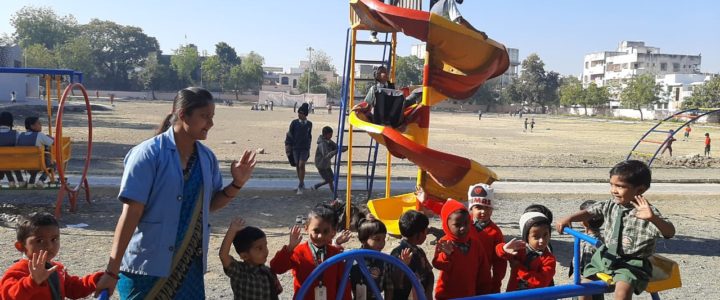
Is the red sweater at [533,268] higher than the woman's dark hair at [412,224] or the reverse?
the reverse

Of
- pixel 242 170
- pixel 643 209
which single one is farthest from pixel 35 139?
pixel 643 209

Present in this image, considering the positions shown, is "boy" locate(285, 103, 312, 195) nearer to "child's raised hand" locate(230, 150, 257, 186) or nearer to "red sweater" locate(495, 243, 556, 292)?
"red sweater" locate(495, 243, 556, 292)

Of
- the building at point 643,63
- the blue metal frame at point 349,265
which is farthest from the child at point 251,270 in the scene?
the building at point 643,63

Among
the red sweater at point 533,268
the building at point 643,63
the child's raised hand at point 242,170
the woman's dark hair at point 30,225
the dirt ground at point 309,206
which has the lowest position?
the dirt ground at point 309,206

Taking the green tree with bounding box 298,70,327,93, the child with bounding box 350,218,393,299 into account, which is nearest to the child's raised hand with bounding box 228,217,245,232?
the child with bounding box 350,218,393,299

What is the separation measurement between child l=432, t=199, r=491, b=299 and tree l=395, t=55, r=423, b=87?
89347 millimetres

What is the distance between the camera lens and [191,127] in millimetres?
2967

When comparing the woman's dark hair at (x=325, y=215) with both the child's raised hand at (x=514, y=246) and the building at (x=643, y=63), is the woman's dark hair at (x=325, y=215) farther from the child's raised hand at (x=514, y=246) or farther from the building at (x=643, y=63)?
the building at (x=643, y=63)

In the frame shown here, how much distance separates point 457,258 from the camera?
12.1 feet

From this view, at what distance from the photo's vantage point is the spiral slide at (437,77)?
6961mm

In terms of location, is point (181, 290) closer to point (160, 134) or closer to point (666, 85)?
point (160, 134)

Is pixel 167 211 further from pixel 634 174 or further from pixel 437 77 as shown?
pixel 437 77

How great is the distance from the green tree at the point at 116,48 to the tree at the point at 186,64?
7359 millimetres

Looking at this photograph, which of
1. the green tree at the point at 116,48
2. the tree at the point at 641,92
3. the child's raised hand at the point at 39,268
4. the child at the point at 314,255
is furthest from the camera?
the green tree at the point at 116,48
